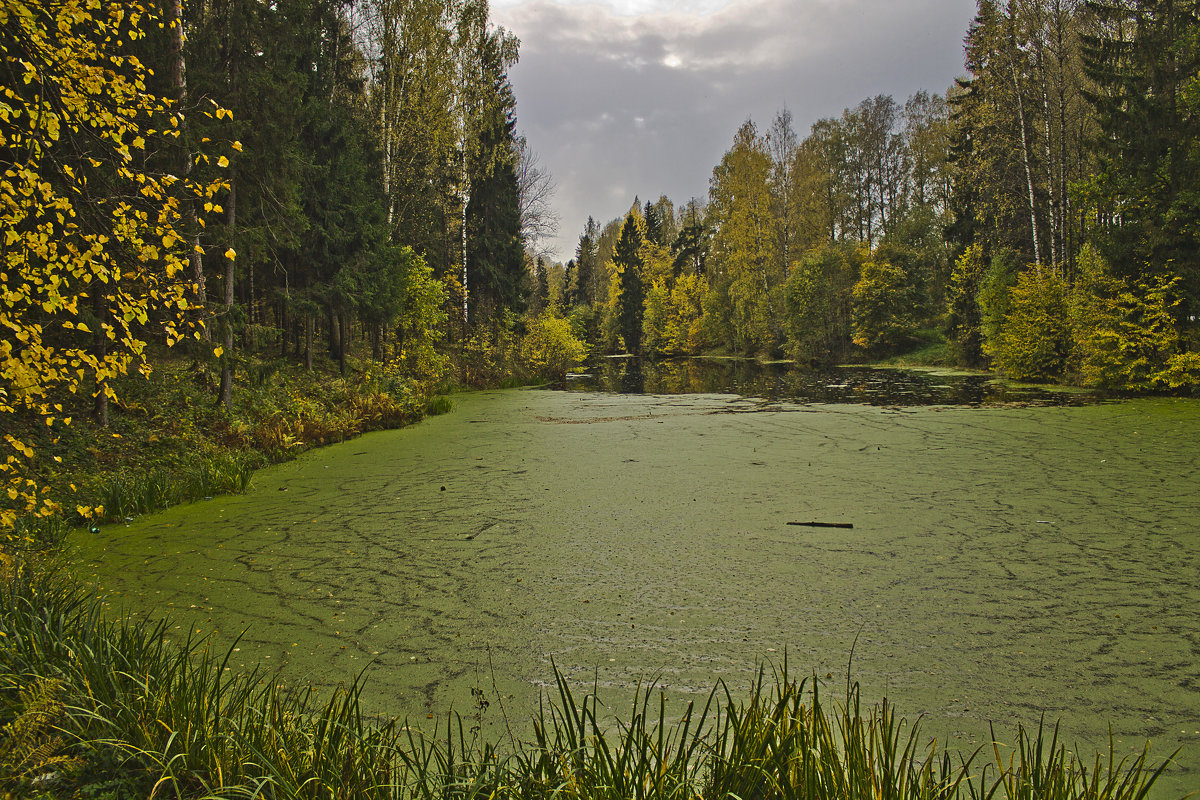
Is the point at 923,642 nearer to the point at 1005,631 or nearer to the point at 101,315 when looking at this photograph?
the point at 1005,631

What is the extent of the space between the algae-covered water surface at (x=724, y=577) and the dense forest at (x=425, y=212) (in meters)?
1.25

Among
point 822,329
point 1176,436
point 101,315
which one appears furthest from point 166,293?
point 822,329

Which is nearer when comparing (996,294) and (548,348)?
(996,294)

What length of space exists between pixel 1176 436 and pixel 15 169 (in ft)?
31.1

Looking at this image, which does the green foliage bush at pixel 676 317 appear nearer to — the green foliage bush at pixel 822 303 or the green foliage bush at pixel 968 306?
the green foliage bush at pixel 822 303

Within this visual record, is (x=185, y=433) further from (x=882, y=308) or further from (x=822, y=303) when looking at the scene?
(x=882, y=308)

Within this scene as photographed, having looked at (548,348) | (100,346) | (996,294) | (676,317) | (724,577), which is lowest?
(724,577)

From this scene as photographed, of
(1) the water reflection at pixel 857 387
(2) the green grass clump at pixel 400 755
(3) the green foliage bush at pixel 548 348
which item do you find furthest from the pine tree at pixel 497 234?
(2) the green grass clump at pixel 400 755

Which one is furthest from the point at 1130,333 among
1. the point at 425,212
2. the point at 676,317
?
the point at 676,317

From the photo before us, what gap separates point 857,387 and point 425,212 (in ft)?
40.2

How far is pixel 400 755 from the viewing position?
165 centimetres

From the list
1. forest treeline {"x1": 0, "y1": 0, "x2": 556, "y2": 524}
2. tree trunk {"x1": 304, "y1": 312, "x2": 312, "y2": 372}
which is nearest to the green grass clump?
forest treeline {"x1": 0, "y1": 0, "x2": 556, "y2": 524}

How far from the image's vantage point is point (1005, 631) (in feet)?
8.41

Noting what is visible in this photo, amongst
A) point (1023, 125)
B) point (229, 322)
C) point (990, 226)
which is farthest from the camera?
point (990, 226)
